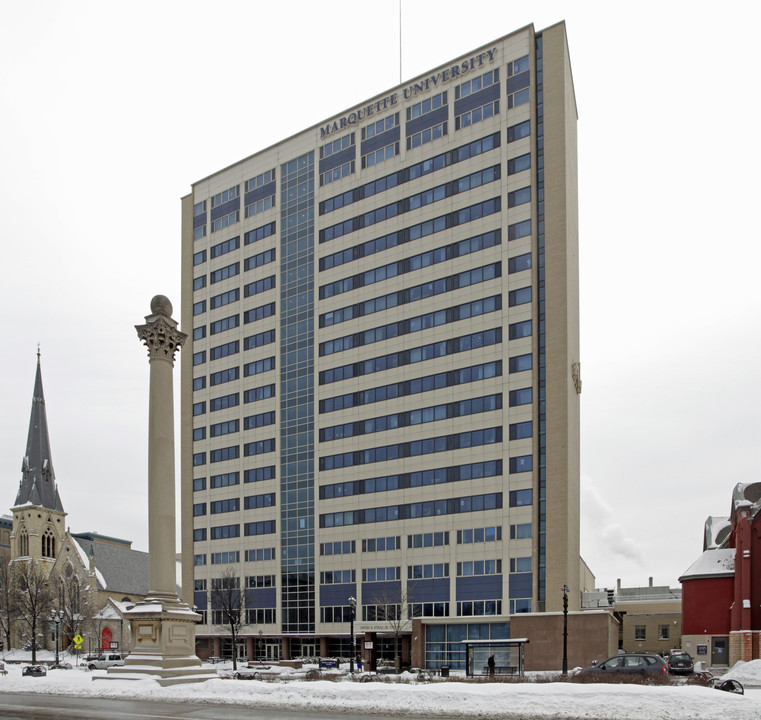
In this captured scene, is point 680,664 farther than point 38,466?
No

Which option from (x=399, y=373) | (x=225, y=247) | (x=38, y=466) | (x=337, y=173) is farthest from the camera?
(x=38, y=466)

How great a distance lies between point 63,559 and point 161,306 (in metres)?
103

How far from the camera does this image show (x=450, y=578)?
6919 centimetres

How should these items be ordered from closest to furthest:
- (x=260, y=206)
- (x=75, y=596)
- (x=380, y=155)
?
(x=380, y=155) < (x=260, y=206) < (x=75, y=596)

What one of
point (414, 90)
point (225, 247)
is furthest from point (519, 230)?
point (225, 247)

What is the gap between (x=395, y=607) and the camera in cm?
7088

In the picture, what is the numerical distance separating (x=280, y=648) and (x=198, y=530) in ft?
58.9

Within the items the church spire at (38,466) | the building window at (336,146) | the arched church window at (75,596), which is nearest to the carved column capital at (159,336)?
the building window at (336,146)

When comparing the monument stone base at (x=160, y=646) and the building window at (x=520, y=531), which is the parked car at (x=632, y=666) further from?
the building window at (x=520, y=531)

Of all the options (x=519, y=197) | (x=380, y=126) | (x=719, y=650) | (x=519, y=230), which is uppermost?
(x=380, y=126)

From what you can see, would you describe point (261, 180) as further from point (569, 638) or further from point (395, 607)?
point (569, 638)

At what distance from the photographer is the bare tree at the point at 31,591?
109m

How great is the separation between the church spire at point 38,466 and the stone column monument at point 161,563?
10767 cm

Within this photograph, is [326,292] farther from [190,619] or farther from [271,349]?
[190,619]
